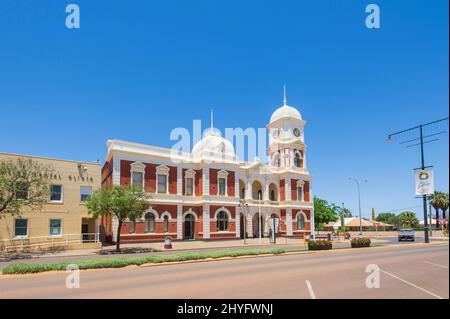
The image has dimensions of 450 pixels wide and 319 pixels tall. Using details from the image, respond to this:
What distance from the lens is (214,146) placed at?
47.0 meters

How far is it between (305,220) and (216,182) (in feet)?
53.9

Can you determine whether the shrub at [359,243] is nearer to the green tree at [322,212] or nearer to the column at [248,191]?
the column at [248,191]

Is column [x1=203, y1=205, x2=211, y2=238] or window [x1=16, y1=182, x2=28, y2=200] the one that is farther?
column [x1=203, y1=205, x2=211, y2=238]

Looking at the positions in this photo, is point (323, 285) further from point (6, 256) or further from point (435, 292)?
point (6, 256)

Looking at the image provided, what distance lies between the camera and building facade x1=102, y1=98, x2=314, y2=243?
37438 mm

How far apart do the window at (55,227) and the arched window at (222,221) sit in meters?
17.9

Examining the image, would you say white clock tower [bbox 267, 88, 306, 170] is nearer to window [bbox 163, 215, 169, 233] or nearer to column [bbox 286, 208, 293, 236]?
column [bbox 286, 208, 293, 236]

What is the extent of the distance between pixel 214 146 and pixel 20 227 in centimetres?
2476

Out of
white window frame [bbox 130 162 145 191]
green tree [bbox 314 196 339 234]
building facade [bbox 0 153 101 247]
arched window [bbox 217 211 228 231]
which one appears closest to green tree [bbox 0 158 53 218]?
building facade [bbox 0 153 101 247]

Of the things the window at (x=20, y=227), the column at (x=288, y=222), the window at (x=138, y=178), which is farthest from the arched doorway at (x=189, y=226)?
the window at (x=20, y=227)

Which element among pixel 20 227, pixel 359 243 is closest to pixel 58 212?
pixel 20 227

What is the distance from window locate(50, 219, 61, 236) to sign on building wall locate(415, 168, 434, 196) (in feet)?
96.9

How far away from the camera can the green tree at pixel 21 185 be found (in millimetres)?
25719

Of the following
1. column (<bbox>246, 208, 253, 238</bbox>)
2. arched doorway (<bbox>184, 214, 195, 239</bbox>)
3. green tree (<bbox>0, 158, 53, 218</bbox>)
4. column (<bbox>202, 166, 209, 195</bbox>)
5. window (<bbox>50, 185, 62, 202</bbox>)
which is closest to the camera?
green tree (<bbox>0, 158, 53, 218</bbox>)
